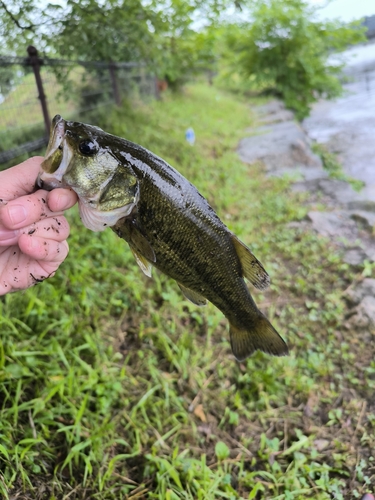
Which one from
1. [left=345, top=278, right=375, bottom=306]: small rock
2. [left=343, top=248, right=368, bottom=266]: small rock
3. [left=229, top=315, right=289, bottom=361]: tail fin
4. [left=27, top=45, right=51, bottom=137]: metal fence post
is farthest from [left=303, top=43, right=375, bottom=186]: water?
[left=229, top=315, right=289, bottom=361]: tail fin

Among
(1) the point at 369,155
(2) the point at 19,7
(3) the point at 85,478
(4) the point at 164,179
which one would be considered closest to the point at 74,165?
(4) the point at 164,179

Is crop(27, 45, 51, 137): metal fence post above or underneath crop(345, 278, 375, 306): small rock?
above

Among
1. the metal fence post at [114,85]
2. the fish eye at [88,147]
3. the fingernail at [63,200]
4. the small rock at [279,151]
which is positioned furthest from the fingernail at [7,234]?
the small rock at [279,151]

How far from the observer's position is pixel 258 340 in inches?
85.7

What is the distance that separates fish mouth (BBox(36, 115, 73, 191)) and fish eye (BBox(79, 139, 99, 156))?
0.05 meters

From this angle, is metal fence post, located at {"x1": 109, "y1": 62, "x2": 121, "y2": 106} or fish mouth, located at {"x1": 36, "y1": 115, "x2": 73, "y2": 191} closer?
fish mouth, located at {"x1": 36, "y1": 115, "x2": 73, "y2": 191}

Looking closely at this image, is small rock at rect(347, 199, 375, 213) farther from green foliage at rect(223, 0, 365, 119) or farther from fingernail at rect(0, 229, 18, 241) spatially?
green foliage at rect(223, 0, 365, 119)

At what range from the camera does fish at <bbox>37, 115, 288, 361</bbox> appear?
1588mm

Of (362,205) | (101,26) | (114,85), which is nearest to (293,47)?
(114,85)

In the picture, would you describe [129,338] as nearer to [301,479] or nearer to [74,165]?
[301,479]

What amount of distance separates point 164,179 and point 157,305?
85.1 inches

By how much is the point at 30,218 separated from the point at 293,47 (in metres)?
13.7

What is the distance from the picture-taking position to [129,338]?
10.9 ft

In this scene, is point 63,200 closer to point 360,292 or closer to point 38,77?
point 38,77
